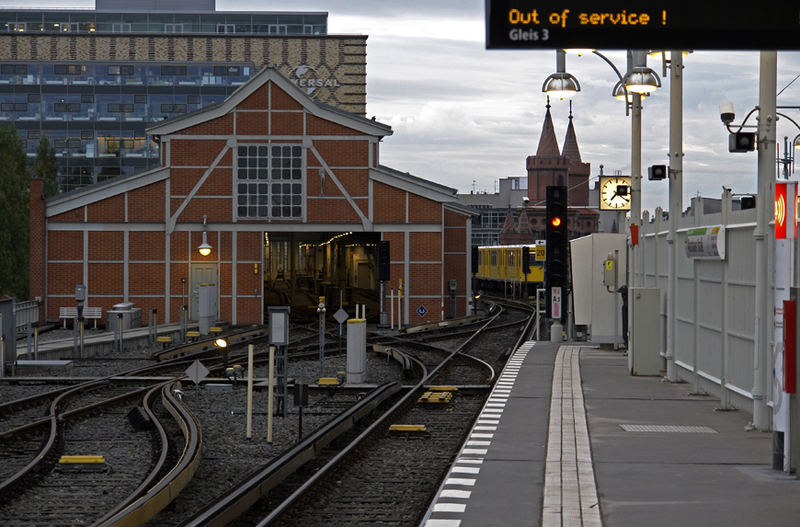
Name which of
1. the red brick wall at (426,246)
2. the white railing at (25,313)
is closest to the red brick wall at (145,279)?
the white railing at (25,313)

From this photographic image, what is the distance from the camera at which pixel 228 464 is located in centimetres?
1374

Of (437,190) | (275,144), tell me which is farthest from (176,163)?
(437,190)

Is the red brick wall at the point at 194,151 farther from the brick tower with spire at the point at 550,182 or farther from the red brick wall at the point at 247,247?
the brick tower with spire at the point at 550,182

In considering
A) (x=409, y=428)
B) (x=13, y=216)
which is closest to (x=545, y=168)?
(x=13, y=216)

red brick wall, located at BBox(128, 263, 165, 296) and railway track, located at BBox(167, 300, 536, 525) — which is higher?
red brick wall, located at BBox(128, 263, 165, 296)

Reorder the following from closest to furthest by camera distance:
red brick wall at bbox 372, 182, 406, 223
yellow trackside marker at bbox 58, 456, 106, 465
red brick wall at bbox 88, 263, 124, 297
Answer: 1. yellow trackside marker at bbox 58, 456, 106, 465
2. red brick wall at bbox 88, 263, 124, 297
3. red brick wall at bbox 372, 182, 406, 223

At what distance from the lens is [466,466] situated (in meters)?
12.0

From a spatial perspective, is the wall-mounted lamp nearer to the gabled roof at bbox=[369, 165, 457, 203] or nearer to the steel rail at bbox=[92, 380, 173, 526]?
the gabled roof at bbox=[369, 165, 457, 203]

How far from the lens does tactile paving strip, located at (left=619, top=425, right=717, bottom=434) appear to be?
14.5m

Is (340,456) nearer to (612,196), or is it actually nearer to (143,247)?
(612,196)

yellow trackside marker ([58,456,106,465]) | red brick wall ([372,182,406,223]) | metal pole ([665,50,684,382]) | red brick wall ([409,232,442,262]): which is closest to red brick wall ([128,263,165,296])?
red brick wall ([372,182,406,223])

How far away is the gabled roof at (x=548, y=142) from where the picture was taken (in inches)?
6452

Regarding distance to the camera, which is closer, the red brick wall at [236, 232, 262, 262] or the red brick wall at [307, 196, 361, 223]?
the red brick wall at [236, 232, 262, 262]

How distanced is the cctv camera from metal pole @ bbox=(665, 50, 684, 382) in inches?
80.9
